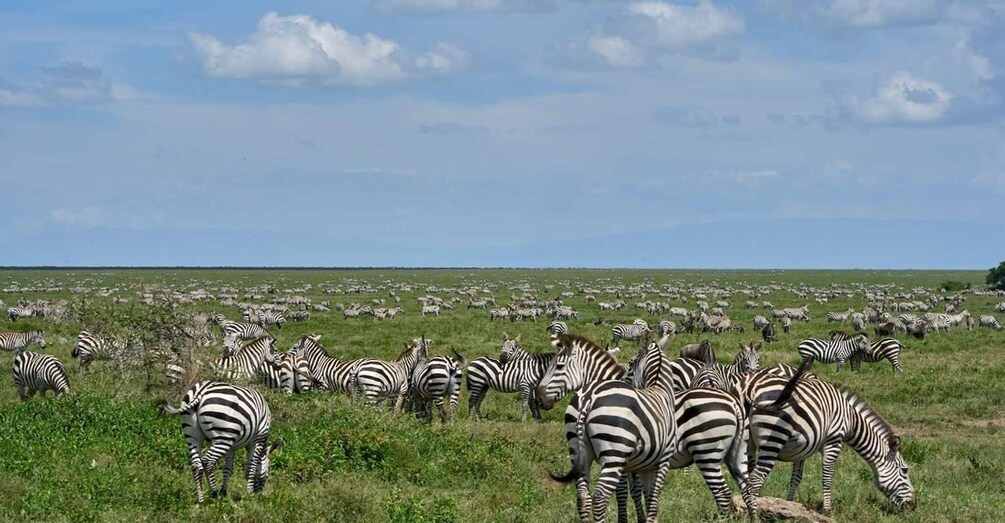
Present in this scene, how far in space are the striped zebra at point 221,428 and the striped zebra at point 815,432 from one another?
548 centimetres

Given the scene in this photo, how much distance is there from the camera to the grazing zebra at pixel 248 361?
21.7 m

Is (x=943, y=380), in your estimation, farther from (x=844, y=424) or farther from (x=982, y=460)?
(x=844, y=424)

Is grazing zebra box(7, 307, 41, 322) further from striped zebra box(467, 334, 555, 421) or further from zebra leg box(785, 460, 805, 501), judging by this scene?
zebra leg box(785, 460, 805, 501)

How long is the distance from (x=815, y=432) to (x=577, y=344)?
13.2 ft

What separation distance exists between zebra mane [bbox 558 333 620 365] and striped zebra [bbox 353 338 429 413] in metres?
6.07

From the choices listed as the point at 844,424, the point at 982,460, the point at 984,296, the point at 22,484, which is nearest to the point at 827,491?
the point at 844,424

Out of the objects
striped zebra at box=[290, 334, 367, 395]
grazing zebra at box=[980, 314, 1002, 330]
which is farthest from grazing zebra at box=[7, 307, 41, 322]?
grazing zebra at box=[980, 314, 1002, 330]

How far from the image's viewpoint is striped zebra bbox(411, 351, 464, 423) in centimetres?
2138

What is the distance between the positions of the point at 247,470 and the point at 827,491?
6.68 metres

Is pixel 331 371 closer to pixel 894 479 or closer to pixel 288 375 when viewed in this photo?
pixel 288 375

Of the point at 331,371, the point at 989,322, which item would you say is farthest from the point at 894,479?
the point at 989,322

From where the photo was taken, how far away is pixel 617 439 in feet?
35.3

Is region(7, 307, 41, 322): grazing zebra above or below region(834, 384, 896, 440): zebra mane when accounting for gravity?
below

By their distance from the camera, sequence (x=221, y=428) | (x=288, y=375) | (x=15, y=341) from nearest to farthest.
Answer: (x=221, y=428), (x=288, y=375), (x=15, y=341)
